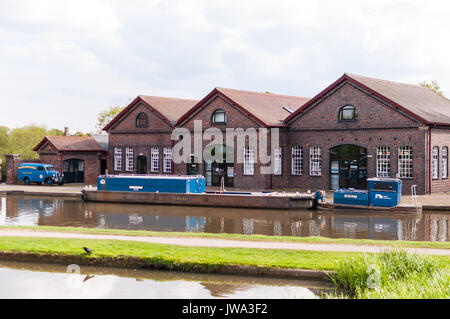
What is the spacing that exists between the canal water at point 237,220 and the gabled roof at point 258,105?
35.2 ft

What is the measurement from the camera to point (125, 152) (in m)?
47.2

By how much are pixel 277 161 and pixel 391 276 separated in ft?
91.3

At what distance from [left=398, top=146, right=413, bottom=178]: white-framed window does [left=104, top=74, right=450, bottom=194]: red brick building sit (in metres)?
0.06

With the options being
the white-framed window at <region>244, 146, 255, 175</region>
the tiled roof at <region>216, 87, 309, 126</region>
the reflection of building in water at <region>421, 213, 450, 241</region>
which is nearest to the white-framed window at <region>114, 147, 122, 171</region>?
the tiled roof at <region>216, 87, 309, 126</region>

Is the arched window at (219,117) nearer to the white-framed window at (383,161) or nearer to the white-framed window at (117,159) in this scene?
the white-framed window at (117,159)

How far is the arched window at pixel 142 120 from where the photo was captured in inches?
1827

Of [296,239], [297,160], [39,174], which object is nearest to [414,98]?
[297,160]

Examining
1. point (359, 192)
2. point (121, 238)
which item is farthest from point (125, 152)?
point (121, 238)

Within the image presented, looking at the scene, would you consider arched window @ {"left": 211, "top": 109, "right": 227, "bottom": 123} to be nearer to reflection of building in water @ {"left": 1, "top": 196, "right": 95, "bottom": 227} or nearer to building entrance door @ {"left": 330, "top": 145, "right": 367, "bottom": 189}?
building entrance door @ {"left": 330, "top": 145, "right": 367, "bottom": 189}

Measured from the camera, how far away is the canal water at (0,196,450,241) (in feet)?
73.5

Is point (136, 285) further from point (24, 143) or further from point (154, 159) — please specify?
point (24, 143)

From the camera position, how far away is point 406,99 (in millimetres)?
38219

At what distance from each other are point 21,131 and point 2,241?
158 feet
